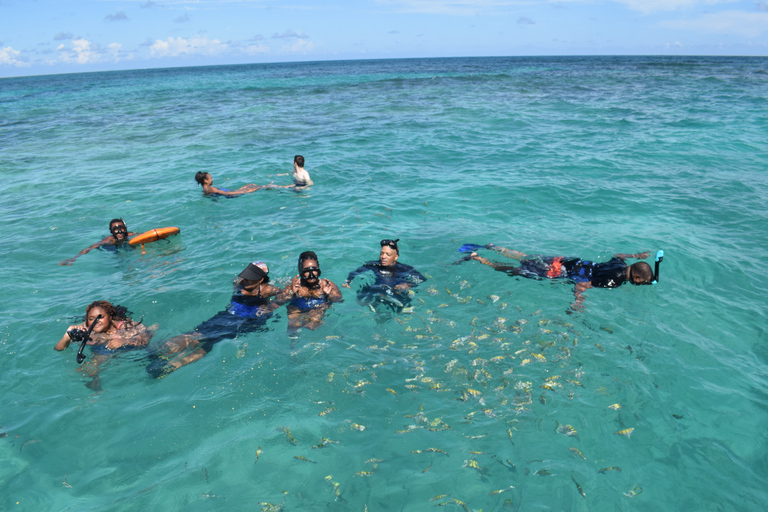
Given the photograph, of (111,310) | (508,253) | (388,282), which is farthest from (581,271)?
(111,310)

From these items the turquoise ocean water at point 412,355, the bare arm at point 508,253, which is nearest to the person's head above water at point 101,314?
the turquoise ocean water at point 412,355

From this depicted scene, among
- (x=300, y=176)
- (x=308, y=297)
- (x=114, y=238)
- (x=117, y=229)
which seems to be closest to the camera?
(x=308, y=297)

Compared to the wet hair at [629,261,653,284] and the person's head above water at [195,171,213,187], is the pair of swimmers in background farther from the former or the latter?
the wet hair at [629,261,653,284]

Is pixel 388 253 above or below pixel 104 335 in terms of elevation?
above

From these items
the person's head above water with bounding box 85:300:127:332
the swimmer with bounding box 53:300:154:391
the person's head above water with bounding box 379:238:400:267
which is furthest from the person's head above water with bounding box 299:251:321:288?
the person's head above water with bounding box 85:300:127:332

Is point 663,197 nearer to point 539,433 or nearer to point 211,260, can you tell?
point 539,433

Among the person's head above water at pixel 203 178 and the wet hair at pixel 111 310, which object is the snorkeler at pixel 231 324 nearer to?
the wet hair at pixel 111 310

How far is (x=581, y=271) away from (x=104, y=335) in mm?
9048

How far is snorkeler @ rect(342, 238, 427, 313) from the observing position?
8.83 m

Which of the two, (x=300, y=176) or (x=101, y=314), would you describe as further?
(x=300, y=176)

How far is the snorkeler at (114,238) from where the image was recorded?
11.3m

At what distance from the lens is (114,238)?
454 inches

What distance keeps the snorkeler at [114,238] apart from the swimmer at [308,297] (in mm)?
5710

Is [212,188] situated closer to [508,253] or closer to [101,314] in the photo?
[101,314]
